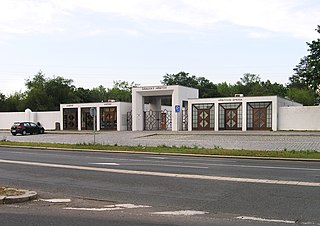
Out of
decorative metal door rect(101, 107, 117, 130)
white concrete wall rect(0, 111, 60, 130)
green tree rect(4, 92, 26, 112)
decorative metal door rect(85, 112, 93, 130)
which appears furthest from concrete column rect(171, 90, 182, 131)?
green tree rect(4, 92, 26, 112)

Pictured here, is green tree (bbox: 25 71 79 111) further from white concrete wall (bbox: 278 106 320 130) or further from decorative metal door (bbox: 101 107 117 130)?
white concrete wall (bbox: 278 106 320 130)

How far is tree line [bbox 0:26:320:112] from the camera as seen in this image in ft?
133

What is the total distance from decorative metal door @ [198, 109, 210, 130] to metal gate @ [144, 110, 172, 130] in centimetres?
525

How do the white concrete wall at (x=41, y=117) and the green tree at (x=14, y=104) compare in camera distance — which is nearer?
the white concrete wall at (x=41, y=117)

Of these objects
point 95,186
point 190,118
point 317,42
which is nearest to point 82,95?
point 190,118

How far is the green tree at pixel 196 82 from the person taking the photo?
343 ft

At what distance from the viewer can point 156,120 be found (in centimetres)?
5197

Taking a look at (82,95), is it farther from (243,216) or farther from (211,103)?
(243,216)

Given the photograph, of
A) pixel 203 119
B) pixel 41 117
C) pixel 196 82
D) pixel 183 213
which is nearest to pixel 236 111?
pixel 203 119

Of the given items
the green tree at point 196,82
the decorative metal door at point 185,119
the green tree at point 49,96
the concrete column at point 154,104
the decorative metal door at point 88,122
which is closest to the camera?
the decorative metal door at point 185,119

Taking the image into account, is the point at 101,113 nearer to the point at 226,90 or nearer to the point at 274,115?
the point at 274,115

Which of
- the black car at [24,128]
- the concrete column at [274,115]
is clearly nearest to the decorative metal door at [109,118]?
the black car at [24,128]

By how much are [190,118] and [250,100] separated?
703cm

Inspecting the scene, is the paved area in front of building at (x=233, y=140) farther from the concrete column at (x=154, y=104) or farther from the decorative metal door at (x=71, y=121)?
the decorative metal door at (x=71, y=121)
